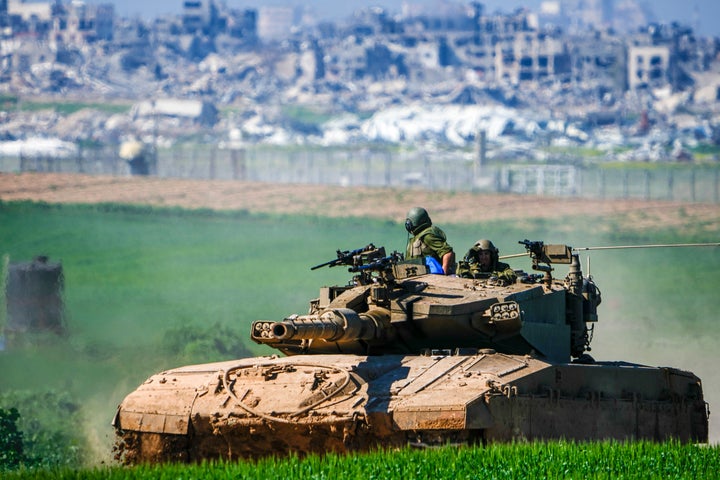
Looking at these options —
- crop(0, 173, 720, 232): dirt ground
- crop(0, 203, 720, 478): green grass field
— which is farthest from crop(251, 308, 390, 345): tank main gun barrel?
crop(0, 173, 720, 232): dirt ground

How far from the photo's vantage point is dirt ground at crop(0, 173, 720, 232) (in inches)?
2704

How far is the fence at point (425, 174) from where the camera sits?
80.6 meters

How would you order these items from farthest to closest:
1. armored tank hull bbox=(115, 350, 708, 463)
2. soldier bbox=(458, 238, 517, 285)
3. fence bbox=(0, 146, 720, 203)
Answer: fence bbox=(0, 146, 720, 203)
soldier bbox=(458, 238, 517, 285)
armored tank hull bbox=(115, 350, 708, 463)

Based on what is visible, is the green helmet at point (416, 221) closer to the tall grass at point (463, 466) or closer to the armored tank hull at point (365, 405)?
the armored tank hull at point (365, 405)

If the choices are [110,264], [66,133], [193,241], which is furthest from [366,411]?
[66,133]

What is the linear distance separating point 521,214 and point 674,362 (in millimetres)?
27492

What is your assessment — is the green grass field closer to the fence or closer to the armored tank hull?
the armored tank hull

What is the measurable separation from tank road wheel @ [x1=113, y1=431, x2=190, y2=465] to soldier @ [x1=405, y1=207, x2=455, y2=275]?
6.14 meters

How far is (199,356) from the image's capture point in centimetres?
4528

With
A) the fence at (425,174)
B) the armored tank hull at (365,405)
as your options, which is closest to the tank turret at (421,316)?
the armored tank hull at (365,405)

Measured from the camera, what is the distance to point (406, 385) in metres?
25.3

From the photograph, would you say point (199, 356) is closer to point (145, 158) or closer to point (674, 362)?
point (674, 362)

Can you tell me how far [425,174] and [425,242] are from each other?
65044 mm

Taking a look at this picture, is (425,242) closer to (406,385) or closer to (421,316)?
(421,316)
